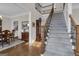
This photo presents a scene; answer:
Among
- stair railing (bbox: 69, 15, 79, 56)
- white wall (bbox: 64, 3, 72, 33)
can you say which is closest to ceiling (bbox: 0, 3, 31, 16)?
white wall (bbox: 64, 3, 72, 33)

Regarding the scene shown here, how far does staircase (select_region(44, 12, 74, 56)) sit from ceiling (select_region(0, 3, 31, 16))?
640mm

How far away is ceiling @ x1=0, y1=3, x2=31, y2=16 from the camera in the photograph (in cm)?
212

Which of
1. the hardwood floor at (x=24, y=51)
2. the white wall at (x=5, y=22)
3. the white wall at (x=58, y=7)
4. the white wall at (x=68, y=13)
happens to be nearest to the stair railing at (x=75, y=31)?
the white wall at (x=68, y=13)

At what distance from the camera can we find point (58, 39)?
2240 mm

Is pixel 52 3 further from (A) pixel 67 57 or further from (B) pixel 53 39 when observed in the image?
(A) pixel 67 57

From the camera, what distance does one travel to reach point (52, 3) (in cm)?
222

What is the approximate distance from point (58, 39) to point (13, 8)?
1.11 meters

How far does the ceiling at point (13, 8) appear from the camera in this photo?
2.12m

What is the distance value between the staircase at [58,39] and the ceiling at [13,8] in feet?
2.10

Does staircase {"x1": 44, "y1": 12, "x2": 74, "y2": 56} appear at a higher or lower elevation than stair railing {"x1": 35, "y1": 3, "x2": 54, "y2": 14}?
lower

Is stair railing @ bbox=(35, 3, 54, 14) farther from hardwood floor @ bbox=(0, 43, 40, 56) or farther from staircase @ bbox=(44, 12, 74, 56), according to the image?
hardwood floor @ bbox=(0, 43, 40, 56)

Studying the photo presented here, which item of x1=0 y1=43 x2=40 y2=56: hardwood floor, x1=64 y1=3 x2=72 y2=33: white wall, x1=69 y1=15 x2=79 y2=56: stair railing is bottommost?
x1=0 y1=43 x2=40 y2=56: hardwood floor

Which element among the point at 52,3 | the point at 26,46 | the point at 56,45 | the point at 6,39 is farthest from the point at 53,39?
the point at 6,39

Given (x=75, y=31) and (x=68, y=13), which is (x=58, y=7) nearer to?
(x=68, y=13)
